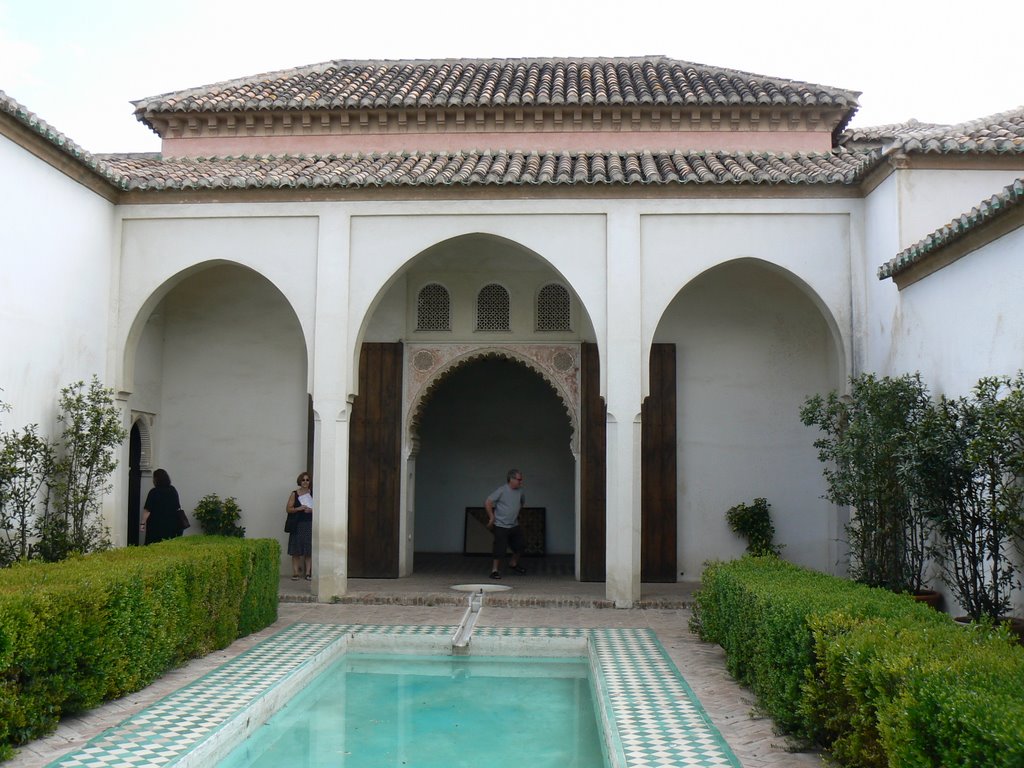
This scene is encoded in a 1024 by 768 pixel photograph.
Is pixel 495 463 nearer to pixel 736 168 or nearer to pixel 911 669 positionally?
pixel 736 168

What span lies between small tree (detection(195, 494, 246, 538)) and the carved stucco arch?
2.32 meters

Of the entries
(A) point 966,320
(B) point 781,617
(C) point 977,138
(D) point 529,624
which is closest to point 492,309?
(D) point 529,624

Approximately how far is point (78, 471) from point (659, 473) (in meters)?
6.40

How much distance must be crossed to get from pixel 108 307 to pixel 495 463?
6.61 metres

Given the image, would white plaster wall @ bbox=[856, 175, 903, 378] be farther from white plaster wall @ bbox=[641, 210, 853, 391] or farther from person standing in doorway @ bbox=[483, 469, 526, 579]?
person standing in doorway @ bbox=[483, 469, 526, 579]

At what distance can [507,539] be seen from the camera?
12984 mm

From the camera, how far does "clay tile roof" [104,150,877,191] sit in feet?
34.6

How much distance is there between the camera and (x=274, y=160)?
12.2 meters

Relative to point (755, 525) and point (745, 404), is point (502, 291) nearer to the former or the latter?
point (745, 404)

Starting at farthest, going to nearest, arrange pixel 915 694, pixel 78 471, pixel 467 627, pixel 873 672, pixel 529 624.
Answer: pixel 78 471 < pixel 529 624 < pixel 467 627 < pixel 873 672 < pixel 915 694

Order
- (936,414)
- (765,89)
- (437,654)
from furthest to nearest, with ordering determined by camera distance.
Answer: (765,89) < (437,654) < (936,414)

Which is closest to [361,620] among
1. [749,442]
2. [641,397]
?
[641,397]

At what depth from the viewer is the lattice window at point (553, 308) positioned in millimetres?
12562

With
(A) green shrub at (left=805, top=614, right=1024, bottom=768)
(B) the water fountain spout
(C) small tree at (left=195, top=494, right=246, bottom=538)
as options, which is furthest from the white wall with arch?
(A) green shrub at (left=805, top=614, right=1024, bottom=768)
